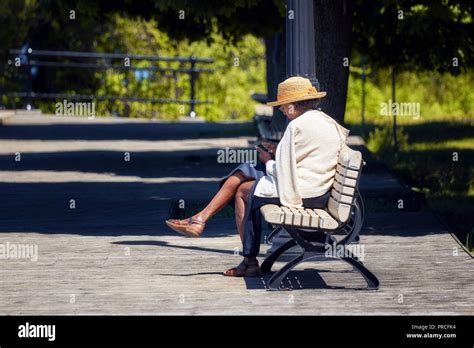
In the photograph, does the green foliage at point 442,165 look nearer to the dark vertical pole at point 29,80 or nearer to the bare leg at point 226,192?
the bare leg at point 226,192

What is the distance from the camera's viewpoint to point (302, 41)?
11836 mm

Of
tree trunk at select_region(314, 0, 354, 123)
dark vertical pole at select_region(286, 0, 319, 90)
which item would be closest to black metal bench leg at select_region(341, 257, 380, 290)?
dark vertical pole at select_region(286, 0, 319, 90)

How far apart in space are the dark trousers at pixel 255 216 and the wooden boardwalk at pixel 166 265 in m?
0.27

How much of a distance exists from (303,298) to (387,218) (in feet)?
15.0

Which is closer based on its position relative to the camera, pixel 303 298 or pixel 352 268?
pixel 303 298

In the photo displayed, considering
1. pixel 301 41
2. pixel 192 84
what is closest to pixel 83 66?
pixel 192 84

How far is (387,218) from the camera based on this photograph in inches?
566

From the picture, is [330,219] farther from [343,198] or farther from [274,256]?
[274,256]

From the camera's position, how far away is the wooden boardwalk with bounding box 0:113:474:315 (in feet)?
31.9

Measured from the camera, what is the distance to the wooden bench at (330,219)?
394 inches

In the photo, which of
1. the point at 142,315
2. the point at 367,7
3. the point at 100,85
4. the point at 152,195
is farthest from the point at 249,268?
the point at 100,85

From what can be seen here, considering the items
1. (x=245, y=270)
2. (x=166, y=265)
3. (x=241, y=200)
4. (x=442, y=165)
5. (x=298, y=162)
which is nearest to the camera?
(x=298, y=162)

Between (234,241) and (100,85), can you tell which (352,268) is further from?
(100,85)

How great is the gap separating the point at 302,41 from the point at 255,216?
1.91 metres
